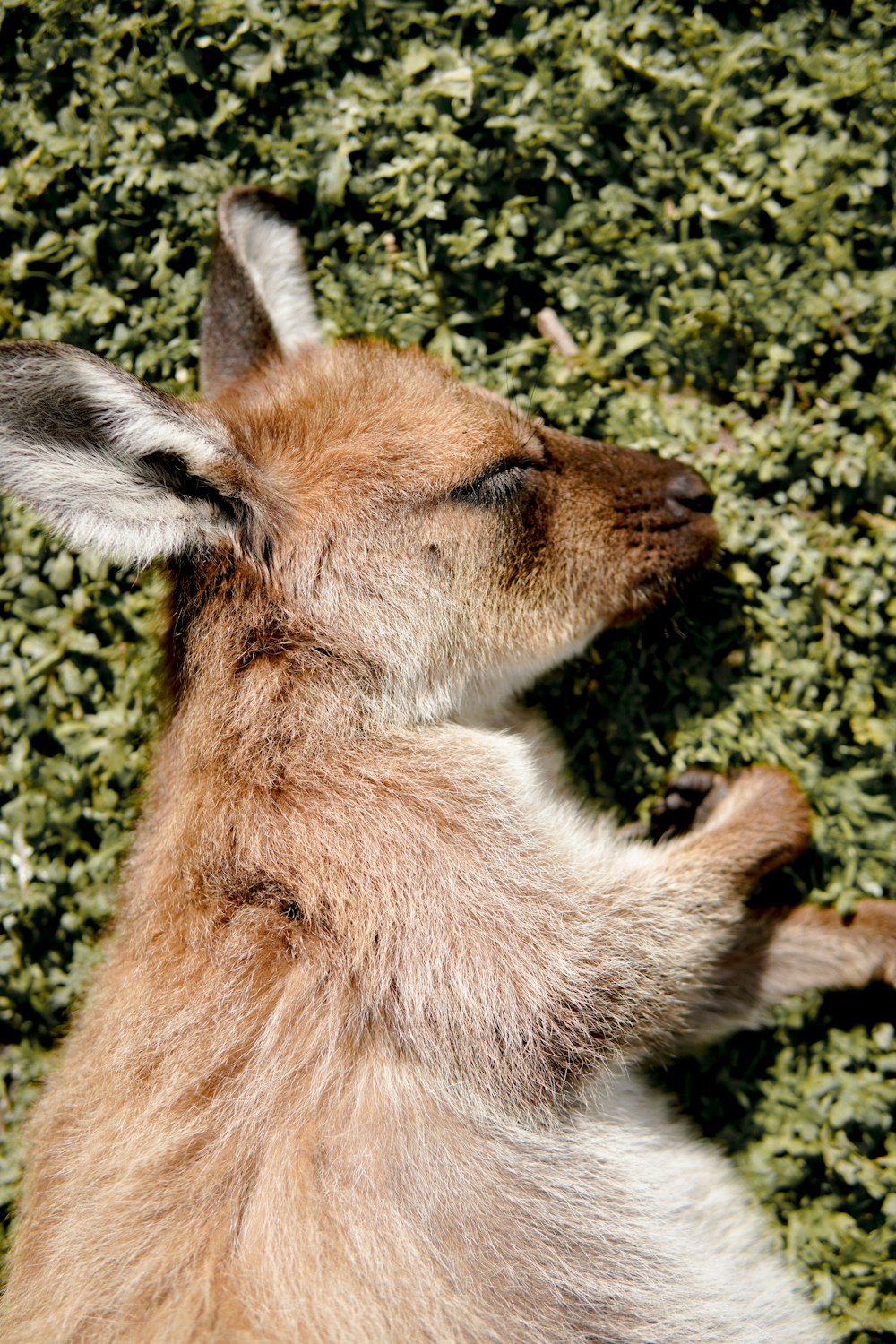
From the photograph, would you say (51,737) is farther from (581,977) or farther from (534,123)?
(534,123)

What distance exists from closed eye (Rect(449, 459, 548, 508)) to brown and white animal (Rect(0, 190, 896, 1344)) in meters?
0.01

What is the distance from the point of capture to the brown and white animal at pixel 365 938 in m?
3.03

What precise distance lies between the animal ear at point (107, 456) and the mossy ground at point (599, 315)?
1544 mm

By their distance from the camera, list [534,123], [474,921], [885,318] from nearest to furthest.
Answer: [474,921] < [885,318] < [534,123]

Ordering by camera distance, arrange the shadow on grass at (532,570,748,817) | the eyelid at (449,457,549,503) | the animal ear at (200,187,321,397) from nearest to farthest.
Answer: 1. the eyelid at (449,457,549,503)
2. the animal ear at (200,187,321,397)
3. the shadow on grass at (532,570,748,817)

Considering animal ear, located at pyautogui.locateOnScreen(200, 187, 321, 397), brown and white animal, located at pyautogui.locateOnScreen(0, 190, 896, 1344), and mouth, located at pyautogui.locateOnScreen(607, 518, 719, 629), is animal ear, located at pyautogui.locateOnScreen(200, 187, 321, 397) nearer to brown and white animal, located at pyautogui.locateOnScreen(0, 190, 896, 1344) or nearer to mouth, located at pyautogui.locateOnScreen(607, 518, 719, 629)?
brown and white animal, located at pyautogui.locateOnScreen(0, 190, 896, 1344)

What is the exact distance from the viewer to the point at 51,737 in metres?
4.79

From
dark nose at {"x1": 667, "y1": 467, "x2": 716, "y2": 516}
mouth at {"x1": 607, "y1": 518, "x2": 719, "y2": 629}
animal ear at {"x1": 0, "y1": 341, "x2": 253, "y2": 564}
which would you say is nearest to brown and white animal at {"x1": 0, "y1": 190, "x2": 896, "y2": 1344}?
animal ear at {"x1": 0, "y1": 341, "x2": 253, "y2": 564}

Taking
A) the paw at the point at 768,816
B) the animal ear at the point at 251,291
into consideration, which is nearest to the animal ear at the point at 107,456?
the animal ear at the point at 251,291

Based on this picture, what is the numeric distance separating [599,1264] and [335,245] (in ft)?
13.5

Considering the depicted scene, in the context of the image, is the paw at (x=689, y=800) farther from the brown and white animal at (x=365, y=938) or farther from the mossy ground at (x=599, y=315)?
the brown and white animal at (x=365, y=938)

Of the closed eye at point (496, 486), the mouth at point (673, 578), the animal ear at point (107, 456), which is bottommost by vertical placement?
the mouth at point (673, 578)

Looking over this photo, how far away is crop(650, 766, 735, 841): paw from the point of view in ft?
14.4

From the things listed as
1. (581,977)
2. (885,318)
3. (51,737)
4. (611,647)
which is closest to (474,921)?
(581,977)
